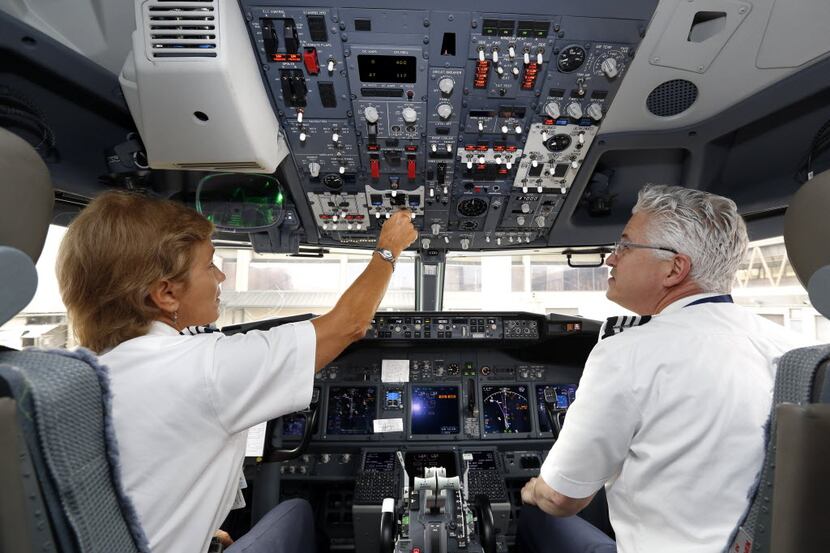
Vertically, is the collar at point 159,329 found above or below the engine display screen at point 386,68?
below

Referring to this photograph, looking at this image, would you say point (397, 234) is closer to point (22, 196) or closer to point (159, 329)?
point (159, 329)

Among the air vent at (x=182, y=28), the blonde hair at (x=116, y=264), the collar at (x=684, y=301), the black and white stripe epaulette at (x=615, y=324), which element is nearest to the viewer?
the blonde hair at (x=116, y=264)

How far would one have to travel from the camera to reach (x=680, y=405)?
3.37 ft

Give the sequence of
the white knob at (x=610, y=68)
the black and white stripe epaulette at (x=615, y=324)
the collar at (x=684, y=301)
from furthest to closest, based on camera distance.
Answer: the black and white stripe epaulette at (x=615, y=324) < the white knob at (x=610, y=68) < the collar at (x=684, y=301)

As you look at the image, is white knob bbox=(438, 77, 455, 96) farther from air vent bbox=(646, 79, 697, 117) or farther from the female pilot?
the female pilot

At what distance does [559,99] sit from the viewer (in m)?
1.99

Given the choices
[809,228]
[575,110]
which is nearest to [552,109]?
[575,110]

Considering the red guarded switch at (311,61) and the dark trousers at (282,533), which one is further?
the red guarded switch at (311,61)

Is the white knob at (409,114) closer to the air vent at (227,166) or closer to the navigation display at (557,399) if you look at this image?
the air vent at (227,166)

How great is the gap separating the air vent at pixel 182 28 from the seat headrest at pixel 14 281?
1.28 metres

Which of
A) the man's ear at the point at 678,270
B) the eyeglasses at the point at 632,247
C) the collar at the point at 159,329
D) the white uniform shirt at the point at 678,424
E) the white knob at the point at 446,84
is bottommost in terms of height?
the white uniform shirt at the point at 678,424

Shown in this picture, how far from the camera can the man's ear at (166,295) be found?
100cm

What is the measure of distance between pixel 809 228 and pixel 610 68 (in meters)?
1.27

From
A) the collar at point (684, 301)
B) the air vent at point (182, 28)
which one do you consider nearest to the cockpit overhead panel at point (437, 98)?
the air vent at point (182, 28)
